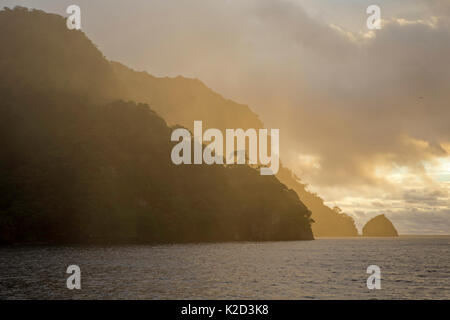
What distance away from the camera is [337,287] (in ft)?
171

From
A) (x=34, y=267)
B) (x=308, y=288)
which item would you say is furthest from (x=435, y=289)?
(x=34, y=267)

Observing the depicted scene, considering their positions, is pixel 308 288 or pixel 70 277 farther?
pixel 70 277

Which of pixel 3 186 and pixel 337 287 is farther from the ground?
pixel 3 186

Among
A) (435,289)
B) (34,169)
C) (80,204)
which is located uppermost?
(34,169)

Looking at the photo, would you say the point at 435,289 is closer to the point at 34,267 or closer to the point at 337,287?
the point at 337,287

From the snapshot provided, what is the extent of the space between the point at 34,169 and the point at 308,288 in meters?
165
